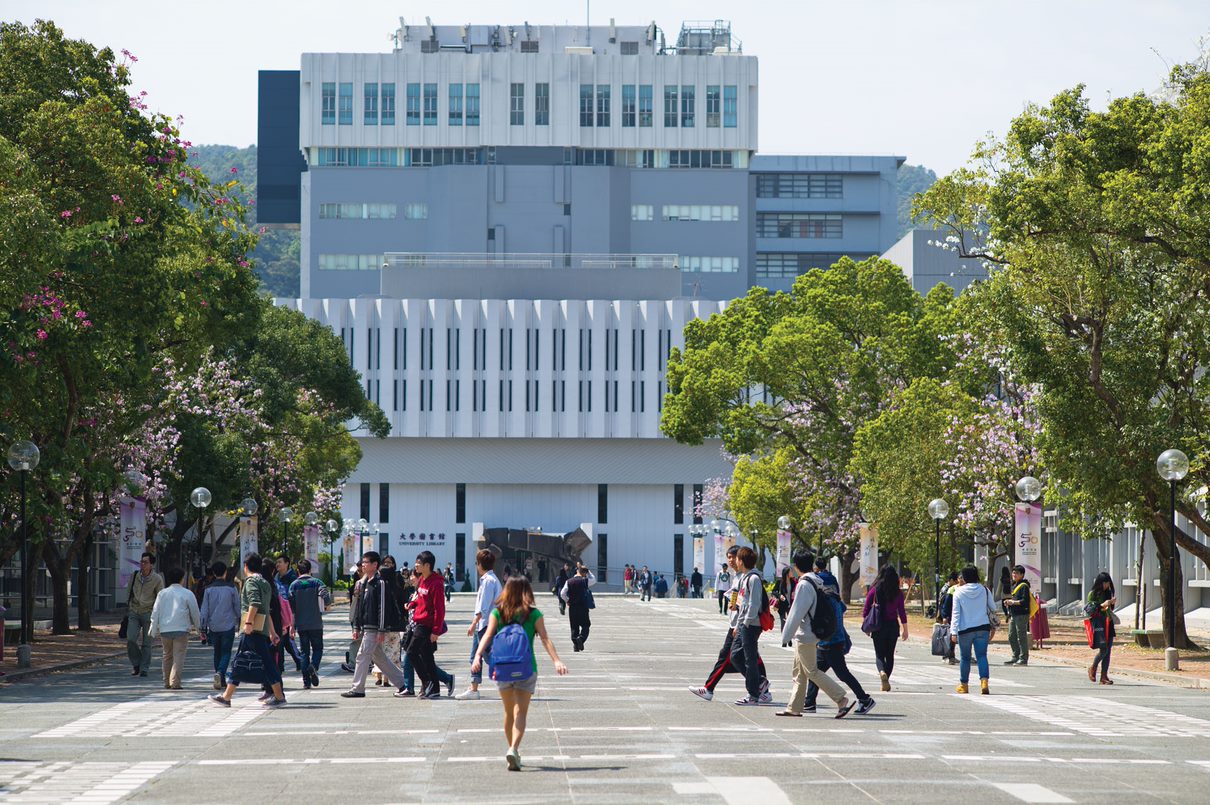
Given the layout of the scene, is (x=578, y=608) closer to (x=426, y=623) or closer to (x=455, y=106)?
(x=426, y=623)

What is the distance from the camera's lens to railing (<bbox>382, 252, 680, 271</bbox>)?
114 metres

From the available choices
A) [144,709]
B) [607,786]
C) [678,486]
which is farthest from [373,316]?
[607,786]

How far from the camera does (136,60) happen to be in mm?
33125

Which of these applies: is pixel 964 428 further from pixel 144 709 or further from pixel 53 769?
pixel 53 769

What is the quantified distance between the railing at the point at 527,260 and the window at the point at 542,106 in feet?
32.2

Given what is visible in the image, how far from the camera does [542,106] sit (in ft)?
403

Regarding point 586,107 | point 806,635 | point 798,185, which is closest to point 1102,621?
point 806,635

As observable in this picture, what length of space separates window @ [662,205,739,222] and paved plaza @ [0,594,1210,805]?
9980 centimetres

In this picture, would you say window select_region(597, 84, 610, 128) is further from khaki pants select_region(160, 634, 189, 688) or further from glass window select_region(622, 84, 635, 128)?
khaki pants select_region(160, 634, 189, 688)

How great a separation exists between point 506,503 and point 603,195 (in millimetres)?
22325

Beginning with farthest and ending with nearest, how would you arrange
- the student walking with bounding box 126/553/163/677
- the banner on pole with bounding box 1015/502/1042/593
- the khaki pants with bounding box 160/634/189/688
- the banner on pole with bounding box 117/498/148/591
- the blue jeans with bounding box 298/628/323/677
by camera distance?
the banner on pole with bounding box 117/498/148/591
the banner on pole with bounding box 1015/502/1042/593
the student walking with bounding box 126/553/163/677
the blue jeans with bounding box 298/628/323/677
the khaki pants with bounding box 160/634/189/688

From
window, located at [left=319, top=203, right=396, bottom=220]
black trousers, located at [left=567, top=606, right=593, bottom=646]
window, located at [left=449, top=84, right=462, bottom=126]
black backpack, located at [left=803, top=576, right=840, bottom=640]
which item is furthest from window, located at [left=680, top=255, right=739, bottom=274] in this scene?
black backpack, located at [left=803, top=576, right=840, bottom=640]

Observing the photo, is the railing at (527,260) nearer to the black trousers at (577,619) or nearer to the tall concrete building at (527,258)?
the tall concrete building at (527,258)

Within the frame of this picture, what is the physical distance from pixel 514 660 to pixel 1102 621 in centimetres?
1503
